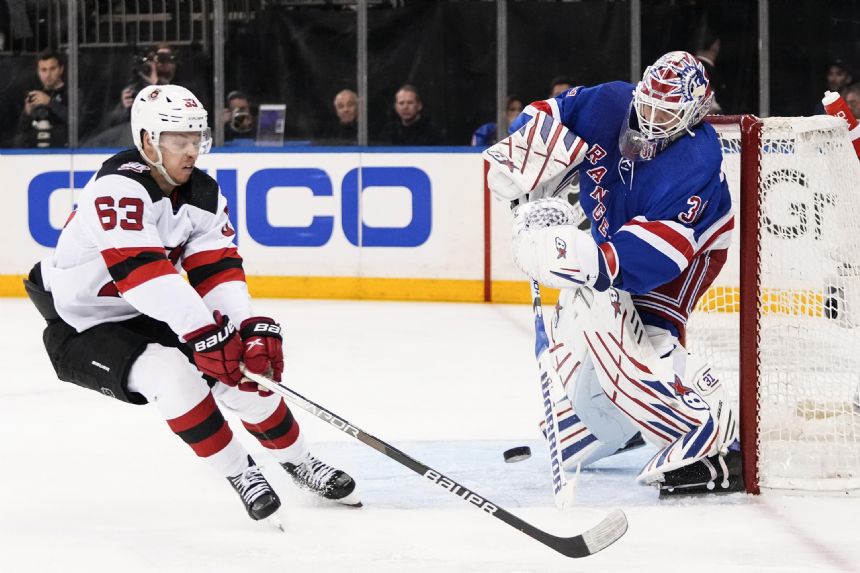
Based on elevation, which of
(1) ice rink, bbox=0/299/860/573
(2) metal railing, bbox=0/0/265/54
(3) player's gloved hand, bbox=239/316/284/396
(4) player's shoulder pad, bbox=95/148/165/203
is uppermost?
(2) metal railing, bbox=0/0/265/54

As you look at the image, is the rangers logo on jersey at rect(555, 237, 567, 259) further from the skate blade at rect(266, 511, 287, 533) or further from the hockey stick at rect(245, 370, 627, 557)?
the skate blade at rect(266, 511, 287, 533)

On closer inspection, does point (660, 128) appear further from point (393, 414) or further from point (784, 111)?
point (784, 111)

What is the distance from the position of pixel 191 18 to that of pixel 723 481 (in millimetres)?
4701

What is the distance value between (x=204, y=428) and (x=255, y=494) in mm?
154

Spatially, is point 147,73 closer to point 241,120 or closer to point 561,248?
point 241,120

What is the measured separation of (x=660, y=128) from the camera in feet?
8.83

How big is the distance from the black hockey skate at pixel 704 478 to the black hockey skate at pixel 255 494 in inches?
31.3

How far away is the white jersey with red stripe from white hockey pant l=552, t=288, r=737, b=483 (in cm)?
69

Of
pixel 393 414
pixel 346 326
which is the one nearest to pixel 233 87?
pixel 346 326

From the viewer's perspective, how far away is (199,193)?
2.68 m

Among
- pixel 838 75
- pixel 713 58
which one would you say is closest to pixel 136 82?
pixel 713 58

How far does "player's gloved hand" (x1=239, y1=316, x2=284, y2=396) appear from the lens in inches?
98.2

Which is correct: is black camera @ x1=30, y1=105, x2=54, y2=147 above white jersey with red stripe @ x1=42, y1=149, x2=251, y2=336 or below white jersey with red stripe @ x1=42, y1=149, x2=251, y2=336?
above

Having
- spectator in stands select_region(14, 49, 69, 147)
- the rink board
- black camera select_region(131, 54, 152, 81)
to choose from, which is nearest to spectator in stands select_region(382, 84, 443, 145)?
the rink board
